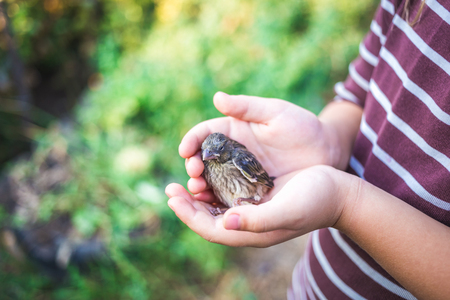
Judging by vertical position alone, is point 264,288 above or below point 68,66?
below

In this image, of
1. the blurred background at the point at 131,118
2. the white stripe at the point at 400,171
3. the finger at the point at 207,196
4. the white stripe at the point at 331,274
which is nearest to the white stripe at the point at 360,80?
the white stripe at the point at 400,171

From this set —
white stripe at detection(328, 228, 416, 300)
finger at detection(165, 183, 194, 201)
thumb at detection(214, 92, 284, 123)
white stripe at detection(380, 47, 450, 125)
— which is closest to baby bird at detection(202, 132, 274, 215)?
thumb at detection(214, 92, 284, 123)

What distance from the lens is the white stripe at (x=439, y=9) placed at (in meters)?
1.43

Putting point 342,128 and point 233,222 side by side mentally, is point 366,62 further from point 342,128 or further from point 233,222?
point 233,222

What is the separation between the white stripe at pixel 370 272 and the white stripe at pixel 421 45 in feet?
3.79

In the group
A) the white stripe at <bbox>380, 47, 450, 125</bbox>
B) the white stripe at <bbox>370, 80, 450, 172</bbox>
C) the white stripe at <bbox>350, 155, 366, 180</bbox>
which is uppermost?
the white stripe at <bbox>380, 47, 450, 125</bbox>

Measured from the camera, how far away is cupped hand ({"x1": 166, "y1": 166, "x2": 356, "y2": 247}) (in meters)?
1.42

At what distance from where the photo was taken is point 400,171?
5.44 ft

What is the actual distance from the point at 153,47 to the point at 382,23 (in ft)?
16.7

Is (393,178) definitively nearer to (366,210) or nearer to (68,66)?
(366,210)

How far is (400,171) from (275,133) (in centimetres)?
85

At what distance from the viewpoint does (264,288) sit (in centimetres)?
387

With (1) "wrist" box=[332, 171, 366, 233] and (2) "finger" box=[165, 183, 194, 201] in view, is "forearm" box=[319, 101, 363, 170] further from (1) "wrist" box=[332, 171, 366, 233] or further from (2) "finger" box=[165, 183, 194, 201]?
(2) "finger" box=[165, 183, 194, 201]

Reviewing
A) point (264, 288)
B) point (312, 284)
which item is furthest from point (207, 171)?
point (264, 288)
